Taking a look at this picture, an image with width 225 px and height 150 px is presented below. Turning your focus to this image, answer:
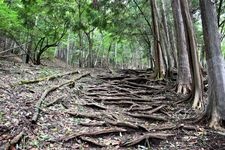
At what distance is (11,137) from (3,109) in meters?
1.54

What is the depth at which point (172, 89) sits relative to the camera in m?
12.3

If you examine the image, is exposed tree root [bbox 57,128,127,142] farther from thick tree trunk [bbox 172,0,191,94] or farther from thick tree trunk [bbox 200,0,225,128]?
thick tree trunk [bbox 172,0,191,94]

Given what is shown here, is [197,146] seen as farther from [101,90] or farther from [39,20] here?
[39,20]

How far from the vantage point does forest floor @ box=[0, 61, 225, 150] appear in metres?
5.86

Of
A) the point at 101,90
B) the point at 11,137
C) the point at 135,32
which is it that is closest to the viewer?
the point at 11,137

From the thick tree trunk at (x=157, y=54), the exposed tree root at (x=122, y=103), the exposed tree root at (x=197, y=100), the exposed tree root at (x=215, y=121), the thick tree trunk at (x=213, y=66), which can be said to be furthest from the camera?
A: the thick tree trunk at (x=157, y=54)

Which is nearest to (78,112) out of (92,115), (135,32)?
(92,115)

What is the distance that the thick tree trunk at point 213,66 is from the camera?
734 centimetres

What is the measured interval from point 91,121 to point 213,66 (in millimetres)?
3232

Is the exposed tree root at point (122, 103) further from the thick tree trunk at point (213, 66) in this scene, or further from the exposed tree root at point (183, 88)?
the thick tree trunk at point (213, 66)

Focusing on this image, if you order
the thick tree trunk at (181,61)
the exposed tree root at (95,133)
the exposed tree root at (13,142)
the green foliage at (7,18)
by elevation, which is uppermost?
the green foliage at (7,18)

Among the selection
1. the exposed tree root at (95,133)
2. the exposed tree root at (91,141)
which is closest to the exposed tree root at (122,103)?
the exposed tree root at (95,133)

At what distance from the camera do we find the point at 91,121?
7.36 m

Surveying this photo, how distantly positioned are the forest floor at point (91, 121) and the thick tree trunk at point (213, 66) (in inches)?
18.2
